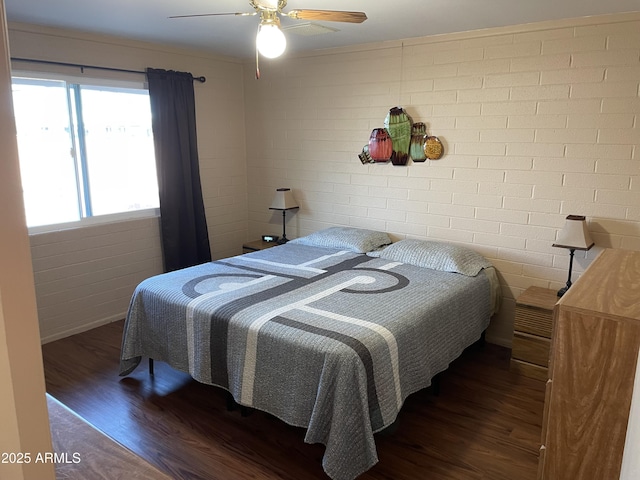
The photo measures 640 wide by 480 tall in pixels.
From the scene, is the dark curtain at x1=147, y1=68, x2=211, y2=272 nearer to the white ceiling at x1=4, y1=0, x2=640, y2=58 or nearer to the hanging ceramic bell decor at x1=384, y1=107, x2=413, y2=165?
the white ceiling at x1=4, y1=0, x2=640, y2=58

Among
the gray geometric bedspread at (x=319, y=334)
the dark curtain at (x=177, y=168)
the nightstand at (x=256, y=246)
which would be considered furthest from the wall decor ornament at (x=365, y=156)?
the dark curtain at (x=177, y=168)

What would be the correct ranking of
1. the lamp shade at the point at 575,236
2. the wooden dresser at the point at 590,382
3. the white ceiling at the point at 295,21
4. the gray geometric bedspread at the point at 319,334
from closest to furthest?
the wooden dresser at the point at 590,382, the gray geometric bedspread at the point at 319,334, the white ceiling at the point at 295,21, the lamp shade at the point at 575,236

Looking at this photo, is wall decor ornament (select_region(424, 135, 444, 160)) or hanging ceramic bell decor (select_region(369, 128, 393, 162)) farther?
hanging ceramic bell decor (select_region(369, 128, 393, 162))

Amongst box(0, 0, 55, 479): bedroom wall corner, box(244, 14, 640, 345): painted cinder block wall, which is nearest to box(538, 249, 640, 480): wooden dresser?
box(0, 0, 55, 479): bedroom wall corner

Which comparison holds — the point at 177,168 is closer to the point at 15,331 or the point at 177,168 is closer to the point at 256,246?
the point at 256,246

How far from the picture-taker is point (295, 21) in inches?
119

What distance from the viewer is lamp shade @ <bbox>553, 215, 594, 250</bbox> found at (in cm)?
287

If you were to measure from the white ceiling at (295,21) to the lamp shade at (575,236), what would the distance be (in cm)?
124

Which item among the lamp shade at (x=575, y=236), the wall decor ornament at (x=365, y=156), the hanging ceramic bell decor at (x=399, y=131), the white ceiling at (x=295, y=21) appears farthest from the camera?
the wall decor ornament at (x=365, y=156)

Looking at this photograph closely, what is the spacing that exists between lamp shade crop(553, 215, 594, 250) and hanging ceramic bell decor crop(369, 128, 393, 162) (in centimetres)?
143

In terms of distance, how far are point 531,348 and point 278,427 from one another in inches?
66.5

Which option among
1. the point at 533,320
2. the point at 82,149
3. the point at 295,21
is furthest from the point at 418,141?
the point at 82,149

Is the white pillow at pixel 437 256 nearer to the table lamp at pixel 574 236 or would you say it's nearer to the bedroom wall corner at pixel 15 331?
the table lamp at pixel 574 236

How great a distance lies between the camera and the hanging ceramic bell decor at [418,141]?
11.9 ft
